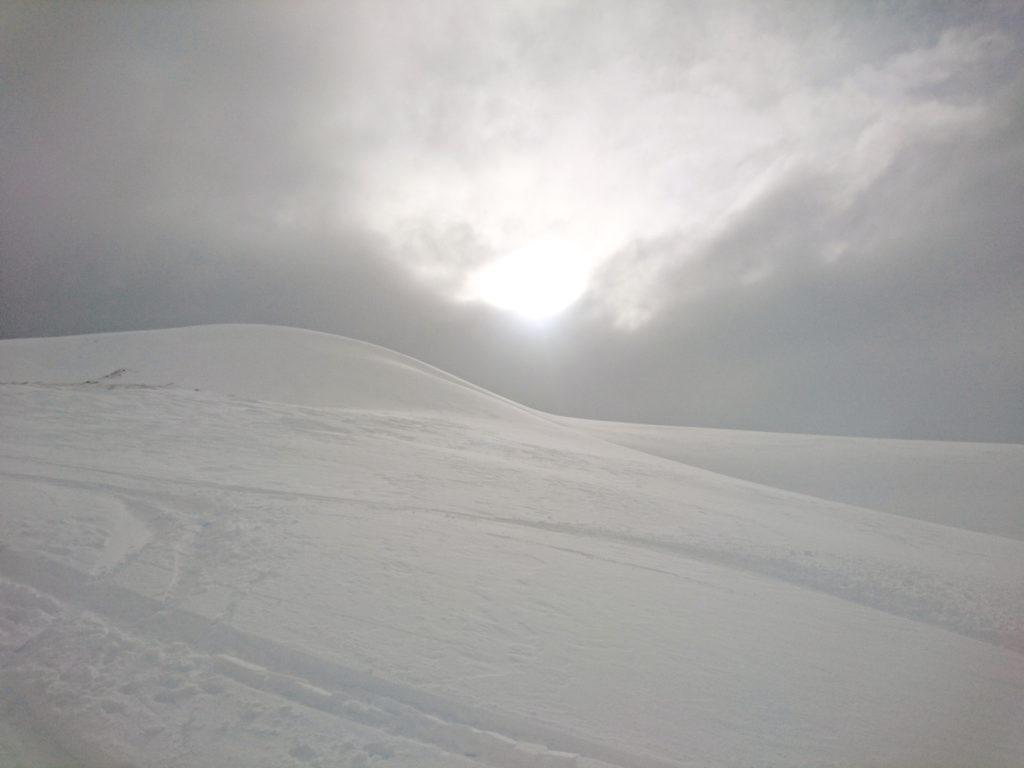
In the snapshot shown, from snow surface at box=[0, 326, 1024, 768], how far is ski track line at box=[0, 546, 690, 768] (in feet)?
0.07

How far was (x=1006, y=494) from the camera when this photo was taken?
66.6 feet

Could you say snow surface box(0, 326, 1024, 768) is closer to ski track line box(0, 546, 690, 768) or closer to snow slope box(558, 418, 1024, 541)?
ski track line box(0, 546, 690, 768)

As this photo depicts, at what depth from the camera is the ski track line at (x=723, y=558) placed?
6684 millimetres

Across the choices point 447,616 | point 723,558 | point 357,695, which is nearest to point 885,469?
point 723,558

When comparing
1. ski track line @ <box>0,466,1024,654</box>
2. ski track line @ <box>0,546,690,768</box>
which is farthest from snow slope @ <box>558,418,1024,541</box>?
ski track line @ <box>0,546,690,768</box>

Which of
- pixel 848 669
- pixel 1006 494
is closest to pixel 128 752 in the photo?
pixel 848 669

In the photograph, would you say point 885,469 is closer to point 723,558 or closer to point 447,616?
point 723,558

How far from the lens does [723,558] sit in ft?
26.5

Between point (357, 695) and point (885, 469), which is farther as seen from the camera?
point (885, 469)

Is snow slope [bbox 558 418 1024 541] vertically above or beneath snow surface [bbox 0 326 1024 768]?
above

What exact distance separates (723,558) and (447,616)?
455 cm

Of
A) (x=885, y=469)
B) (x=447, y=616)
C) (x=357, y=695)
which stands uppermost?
(x=885, y=469)

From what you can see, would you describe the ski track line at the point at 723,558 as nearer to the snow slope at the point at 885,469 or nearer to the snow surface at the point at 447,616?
the snow surface at the point at 447,616

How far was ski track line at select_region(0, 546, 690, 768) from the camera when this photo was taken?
3654 millimetres
